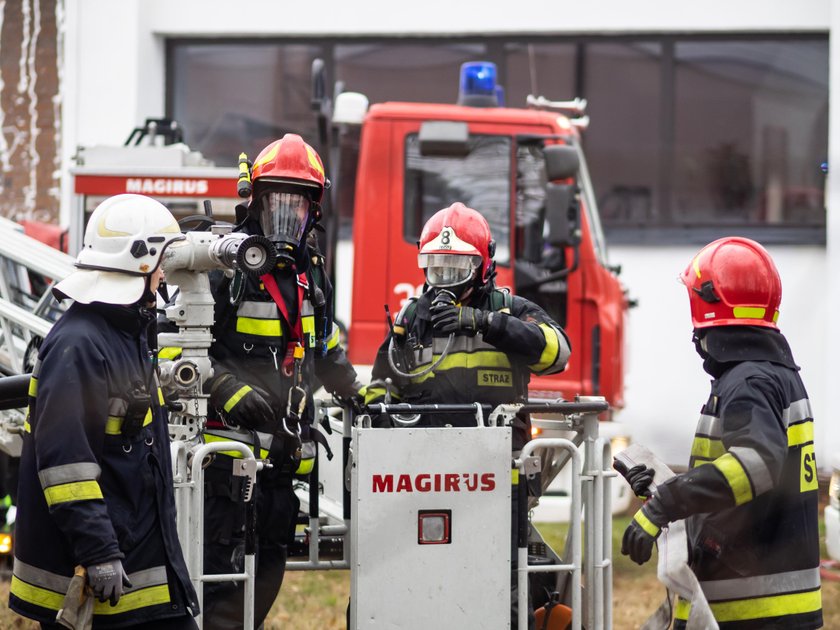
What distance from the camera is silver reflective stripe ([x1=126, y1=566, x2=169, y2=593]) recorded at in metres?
3.69

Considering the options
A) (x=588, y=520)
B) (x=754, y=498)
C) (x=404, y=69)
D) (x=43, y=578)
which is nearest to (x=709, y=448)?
(x=754, y=498)

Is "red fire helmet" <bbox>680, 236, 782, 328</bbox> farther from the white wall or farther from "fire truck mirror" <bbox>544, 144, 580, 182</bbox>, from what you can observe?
the white wall

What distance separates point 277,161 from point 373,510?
1411mm

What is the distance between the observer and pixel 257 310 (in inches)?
191

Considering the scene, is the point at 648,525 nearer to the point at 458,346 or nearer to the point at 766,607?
the point at 766,607

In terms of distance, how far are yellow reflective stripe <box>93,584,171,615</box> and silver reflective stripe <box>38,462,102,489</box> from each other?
373 mm

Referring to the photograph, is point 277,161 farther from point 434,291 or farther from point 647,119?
point 647,119

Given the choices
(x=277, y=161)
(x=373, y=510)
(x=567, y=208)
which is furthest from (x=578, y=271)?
(x=373, y=510)

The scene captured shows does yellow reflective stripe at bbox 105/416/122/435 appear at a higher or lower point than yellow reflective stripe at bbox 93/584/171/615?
higher

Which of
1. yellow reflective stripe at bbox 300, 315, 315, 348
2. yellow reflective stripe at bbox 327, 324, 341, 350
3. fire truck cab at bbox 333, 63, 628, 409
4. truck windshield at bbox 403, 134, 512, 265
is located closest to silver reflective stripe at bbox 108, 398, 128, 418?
yellow reflective stripe at bbox 300, 315, 315, 348

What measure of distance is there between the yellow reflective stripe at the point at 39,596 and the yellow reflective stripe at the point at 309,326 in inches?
63.3

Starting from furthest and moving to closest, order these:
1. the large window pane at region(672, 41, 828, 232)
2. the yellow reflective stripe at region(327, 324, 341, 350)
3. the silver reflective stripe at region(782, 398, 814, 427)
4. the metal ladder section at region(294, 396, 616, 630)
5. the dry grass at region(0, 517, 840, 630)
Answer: the large window pane at region(672, 41, 828, 232), the dry grass at region(0, 517, 840, 630), the yellow reflective stripe at region(327, 324, 341, 350), the metal ladder section at region(294, 396, 616, 630), the silver reflective stripe at region(782, 398, 814, 427)

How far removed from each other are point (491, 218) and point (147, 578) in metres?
4.47

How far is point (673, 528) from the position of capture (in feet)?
12.9
